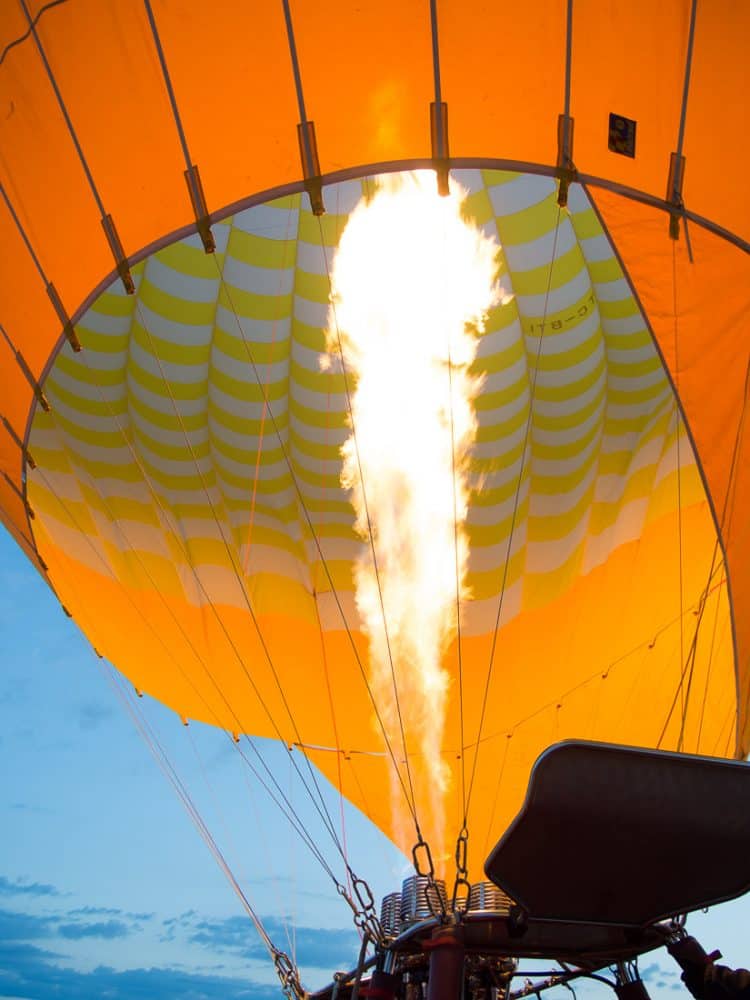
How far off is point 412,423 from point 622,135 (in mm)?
3271

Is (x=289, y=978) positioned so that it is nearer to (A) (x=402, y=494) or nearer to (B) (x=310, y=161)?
(A) (x=402, y=494)

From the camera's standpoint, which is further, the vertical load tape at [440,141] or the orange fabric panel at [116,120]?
the vertical load tape at [440,141]

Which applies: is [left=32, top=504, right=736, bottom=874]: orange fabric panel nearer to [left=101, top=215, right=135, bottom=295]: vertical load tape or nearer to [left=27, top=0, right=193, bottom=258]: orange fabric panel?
[left=101, top=215, right=135, bottom=295]: vertical load tape

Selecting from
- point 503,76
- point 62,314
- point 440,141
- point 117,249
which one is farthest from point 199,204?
point 503,76

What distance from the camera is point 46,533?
6488 mm

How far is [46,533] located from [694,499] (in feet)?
13.9

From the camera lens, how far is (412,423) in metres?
7.09

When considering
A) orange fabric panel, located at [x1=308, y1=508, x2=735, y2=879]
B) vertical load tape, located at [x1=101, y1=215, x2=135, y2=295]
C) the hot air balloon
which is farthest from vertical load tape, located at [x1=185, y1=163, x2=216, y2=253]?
orange fabric panel, located at [x1=308, y1=508, x2=735, y2=879]

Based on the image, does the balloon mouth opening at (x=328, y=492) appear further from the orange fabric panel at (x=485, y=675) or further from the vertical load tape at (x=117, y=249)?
the vertical load tape at (x=117, y=249)

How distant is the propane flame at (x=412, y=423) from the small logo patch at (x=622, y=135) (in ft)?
8.86

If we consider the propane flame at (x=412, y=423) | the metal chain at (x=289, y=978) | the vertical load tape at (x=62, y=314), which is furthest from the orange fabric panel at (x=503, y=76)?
the metal chain at (x=289, y=978)

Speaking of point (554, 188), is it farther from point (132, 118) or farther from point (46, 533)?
point (46, 533)

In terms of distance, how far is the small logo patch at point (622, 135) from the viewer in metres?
4.00

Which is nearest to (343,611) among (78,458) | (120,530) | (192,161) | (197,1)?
(120,530)
